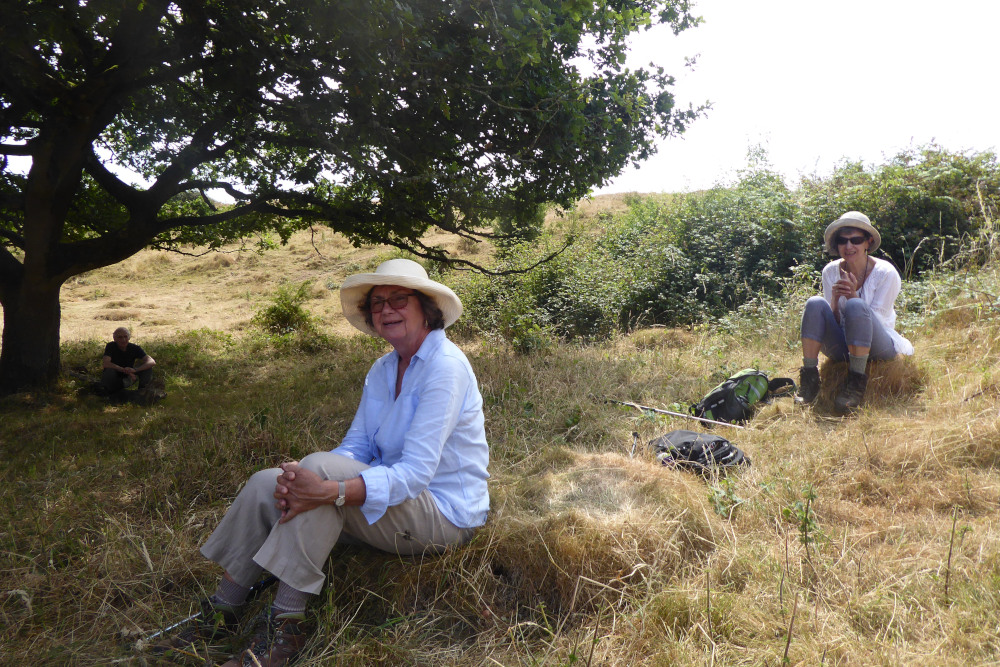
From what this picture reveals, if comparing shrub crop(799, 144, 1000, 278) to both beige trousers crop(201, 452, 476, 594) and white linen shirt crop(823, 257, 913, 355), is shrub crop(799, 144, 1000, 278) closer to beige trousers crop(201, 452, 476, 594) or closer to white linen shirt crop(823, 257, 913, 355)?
white linen shirt crop(823, 257, 913, 355)

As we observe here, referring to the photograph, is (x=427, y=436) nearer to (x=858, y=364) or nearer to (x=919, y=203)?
(x=858, y=364)

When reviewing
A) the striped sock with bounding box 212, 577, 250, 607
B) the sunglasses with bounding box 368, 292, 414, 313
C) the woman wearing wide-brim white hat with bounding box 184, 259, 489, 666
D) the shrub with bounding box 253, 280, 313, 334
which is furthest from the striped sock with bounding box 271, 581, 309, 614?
the shrub with bounding box 253, 280, 313, 334

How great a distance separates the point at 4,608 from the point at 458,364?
2253mm

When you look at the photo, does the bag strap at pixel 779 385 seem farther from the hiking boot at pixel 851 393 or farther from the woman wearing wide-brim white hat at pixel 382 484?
the woman wearing wide-brim white hat at pixel 382 484

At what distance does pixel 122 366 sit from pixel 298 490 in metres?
7.17

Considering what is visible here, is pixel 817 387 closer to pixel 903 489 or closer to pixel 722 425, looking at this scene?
pixel 722 425

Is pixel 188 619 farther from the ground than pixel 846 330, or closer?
closer

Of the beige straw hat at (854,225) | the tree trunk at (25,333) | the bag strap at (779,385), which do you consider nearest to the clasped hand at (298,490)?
the bag strap at (779,385)

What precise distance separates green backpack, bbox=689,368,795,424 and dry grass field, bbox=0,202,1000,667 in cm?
19

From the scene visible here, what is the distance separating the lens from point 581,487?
3580mm

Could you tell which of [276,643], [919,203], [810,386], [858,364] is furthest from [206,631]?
[919,203]

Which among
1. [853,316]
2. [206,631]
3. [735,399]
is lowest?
[206,631]

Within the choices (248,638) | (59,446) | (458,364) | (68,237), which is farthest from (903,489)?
(68,237)

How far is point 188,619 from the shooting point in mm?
2525
